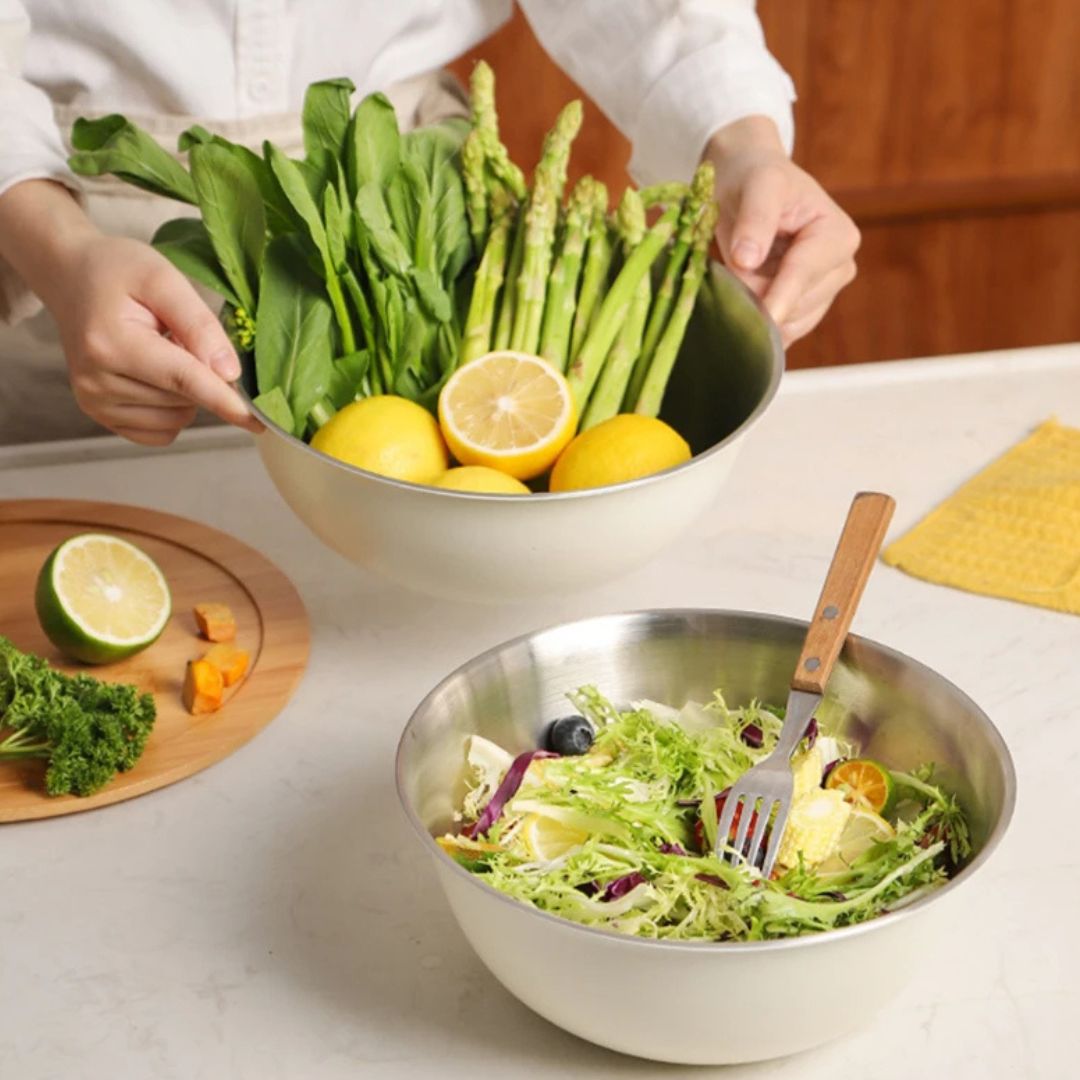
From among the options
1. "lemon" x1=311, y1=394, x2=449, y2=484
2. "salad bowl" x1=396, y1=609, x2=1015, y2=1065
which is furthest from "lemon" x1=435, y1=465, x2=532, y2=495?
"salad bowl" x1=396, y1=609, x2=1015, y2=1065

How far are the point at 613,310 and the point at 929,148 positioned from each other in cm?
176

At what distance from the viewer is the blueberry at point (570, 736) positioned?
96 centimetres

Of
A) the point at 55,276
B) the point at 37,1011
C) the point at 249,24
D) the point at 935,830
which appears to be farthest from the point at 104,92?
the point at 935,830

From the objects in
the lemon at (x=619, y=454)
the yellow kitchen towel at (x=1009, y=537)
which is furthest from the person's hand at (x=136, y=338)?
the yellow kitchen towel at (x=1009, y=537)

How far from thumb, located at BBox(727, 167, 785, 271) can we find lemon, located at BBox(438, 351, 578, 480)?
184mm

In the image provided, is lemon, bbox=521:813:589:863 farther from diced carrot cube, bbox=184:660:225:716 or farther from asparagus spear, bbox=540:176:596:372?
asparagus spear, bbox=540:176:596:372

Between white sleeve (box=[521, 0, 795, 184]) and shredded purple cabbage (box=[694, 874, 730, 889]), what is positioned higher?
white sleeve (box=[521, 0, 795, 184])

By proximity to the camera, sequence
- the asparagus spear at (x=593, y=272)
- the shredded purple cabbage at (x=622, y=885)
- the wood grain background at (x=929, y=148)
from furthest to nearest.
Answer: the wood grain background at (x=929, y=148)
the asparagus spear at (x=593, y=272)
the shredded purple cabbage at (x=622, y=885)

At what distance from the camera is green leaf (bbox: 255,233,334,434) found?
1155 millimetres

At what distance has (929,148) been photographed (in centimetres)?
281

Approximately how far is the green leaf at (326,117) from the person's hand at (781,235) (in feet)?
1.03

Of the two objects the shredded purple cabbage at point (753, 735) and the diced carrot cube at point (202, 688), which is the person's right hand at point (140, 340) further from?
the shredded purple cabbage at point (753, 735)

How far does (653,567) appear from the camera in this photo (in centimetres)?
127

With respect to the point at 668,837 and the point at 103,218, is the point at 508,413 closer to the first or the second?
the point at 668,837
